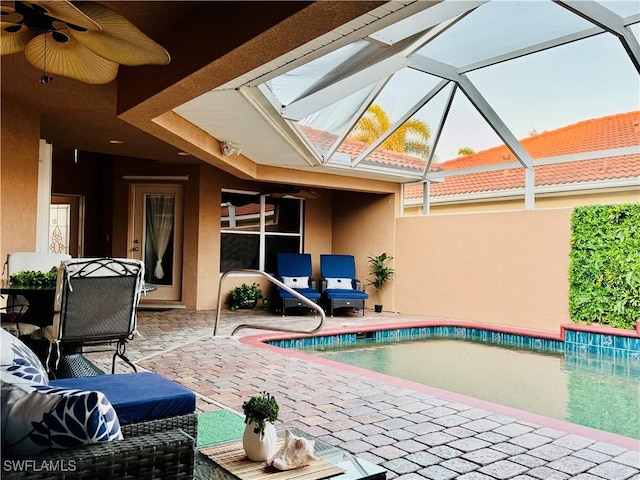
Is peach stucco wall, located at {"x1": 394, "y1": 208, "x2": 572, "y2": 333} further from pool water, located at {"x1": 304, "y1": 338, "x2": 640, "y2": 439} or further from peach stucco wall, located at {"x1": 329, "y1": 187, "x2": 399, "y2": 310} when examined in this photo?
pool water, located at {"x1": 304, "y1": 338, "x2": 640, "y2": 439}

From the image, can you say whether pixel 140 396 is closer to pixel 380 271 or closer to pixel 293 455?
pixel 293 455

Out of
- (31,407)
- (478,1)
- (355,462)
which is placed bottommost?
(355,462)

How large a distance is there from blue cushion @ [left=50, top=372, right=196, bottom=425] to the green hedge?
7173mm

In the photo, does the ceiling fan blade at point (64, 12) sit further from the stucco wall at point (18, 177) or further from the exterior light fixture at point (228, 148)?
the exterior light fixture at point (228, 148)

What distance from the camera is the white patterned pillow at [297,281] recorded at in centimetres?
1077

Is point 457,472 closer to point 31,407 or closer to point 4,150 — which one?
point 31,407

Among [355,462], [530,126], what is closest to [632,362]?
[530,126]

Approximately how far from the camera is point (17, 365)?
1756 mm

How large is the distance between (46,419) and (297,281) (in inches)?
370

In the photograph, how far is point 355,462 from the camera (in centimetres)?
227

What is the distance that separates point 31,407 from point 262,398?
98 cm

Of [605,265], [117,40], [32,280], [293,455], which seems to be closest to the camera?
[293,455]

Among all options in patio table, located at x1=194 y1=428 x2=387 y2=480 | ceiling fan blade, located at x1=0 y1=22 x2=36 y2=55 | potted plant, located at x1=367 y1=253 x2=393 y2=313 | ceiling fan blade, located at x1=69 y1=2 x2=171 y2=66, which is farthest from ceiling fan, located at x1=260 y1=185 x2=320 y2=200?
patio table, located at x1=194 y1=428 x2=387 y2=480

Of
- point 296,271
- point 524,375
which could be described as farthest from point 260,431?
point 296,271
